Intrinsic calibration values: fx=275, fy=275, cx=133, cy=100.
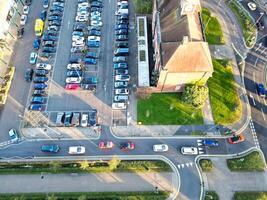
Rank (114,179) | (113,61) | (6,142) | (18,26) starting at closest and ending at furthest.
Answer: (114,179), (6,142), (113,61), (18,26)

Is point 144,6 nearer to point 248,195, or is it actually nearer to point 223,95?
point 223,95

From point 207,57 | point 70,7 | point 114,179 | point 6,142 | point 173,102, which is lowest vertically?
point 114,179

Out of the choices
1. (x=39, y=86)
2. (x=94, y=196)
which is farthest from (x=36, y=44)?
(x=94, y=196)

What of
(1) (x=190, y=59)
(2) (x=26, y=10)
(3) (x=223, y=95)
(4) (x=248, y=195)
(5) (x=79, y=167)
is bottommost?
(4) (x=248, y=195)

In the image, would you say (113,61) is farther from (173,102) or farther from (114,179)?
(114,179)

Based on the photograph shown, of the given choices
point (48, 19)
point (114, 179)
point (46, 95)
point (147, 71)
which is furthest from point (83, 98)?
point (48, 19)

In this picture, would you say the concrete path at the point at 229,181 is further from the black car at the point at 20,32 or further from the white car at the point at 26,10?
the white car at the point at 26,10
